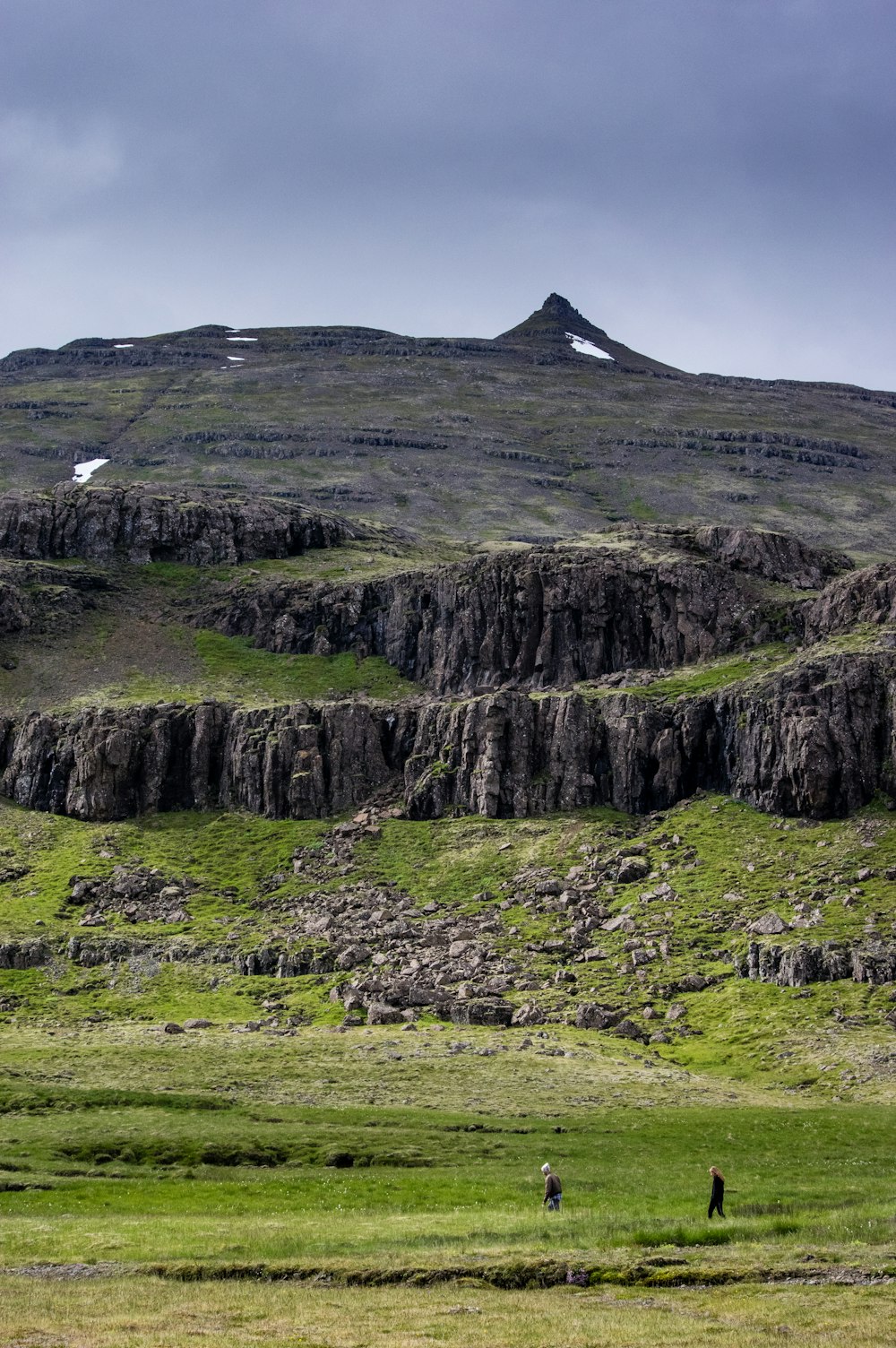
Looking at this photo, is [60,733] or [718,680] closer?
[718,680]

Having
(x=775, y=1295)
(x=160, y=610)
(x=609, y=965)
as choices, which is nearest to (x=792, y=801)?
(x=609, y=965)

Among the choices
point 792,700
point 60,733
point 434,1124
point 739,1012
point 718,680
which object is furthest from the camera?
point 60,733

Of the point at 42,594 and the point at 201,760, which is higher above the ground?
the point at 42,594

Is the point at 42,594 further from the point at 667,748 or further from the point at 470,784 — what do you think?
the point at 667,748

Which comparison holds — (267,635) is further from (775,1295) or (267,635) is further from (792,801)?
(775,1295)

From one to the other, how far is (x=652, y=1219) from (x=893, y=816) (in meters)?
82.8

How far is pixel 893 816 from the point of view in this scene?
11731 cm

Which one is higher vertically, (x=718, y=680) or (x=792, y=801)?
(x=718, y=680)

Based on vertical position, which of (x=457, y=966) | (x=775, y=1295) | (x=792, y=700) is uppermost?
(x=792, y=700)

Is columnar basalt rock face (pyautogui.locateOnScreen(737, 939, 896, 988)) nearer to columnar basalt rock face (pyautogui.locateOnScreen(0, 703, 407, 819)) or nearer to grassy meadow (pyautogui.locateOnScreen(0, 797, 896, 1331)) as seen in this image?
grassy meadow (pyautogui.locateOnScreen(0, 797, 896, 1331))

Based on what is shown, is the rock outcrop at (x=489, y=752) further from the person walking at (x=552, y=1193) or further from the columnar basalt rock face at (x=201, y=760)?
the person walking at (x=552, y=1193)

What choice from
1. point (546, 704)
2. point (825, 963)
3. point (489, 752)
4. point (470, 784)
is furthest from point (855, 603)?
point (825, 963)

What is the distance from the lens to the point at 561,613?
166 m

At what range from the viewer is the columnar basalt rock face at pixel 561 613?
161625mm
